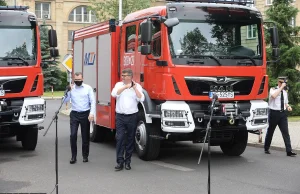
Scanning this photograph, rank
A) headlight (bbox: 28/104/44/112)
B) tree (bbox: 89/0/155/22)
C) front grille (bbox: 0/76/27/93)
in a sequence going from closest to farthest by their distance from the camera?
front grille (bbox: 0/76/27/93) → headlight (bbox: 28/104/44/112) → tree (bbox: 89/0/155/22)

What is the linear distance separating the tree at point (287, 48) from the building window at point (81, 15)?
4078cm

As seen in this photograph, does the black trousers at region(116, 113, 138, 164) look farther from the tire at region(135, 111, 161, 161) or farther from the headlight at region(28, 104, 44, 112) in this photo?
the headlight at region(28, 104, 44, 112)

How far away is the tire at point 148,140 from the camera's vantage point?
10.4 metres

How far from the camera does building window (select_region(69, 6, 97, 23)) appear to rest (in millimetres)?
61750

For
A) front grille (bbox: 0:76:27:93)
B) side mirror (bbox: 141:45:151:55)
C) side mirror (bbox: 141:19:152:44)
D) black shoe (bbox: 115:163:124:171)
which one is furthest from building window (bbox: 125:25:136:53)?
A: black shoe (bbox: 115:163:124:171)

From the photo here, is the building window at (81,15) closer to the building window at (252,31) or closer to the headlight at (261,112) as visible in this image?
the building window at (252,31)

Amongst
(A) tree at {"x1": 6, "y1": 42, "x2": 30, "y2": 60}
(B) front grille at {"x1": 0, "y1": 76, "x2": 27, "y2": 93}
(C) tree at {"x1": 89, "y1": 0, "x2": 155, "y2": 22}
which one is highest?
(C) tree at {"x1": 89, "y1": 0, "x2": 155, "y2": 22}

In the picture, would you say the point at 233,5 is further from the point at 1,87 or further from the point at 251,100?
the point at 1,87

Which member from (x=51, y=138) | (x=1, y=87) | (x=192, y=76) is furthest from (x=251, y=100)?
(x=51, y=138)

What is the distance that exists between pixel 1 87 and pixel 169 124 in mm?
3838

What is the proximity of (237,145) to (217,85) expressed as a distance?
2.07 meters

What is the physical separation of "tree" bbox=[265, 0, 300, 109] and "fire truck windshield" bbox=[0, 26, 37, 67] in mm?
13435

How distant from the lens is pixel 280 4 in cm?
2336

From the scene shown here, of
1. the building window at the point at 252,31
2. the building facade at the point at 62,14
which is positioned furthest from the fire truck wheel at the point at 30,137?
the building facade at the point at 62,14
